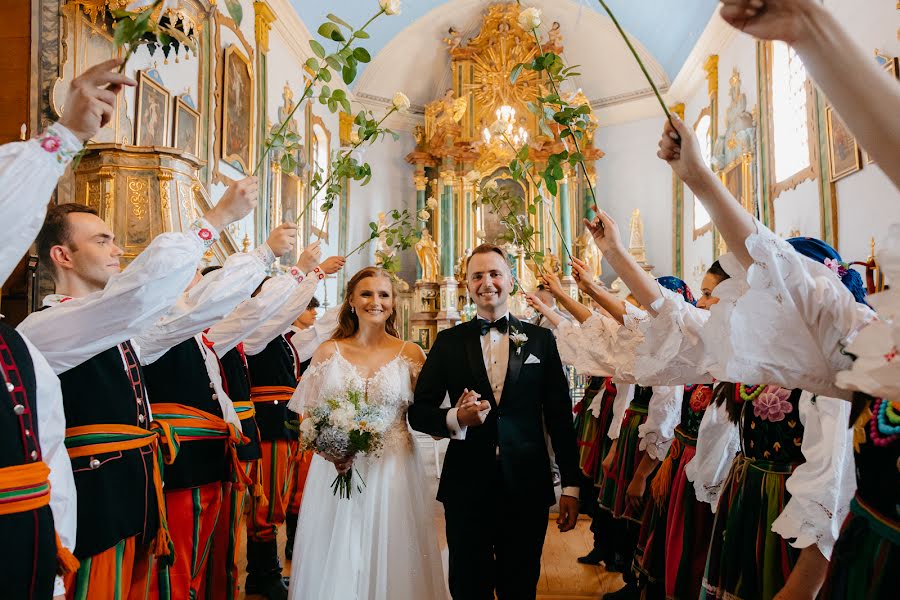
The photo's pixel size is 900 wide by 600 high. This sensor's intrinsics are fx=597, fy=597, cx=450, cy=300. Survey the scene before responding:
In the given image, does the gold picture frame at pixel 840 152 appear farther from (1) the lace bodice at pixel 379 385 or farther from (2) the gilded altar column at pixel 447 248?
(2) the gilded altar column at pixel 447 248

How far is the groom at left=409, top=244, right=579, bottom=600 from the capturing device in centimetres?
261

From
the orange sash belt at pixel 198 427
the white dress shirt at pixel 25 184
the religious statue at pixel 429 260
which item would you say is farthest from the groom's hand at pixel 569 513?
the religious statue at pixel 429 260

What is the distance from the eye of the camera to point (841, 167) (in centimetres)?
709

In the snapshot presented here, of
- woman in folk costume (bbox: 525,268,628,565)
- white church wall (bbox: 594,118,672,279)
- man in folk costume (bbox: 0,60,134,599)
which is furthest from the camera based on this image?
white church wall (bbox: 594,118,672,279)

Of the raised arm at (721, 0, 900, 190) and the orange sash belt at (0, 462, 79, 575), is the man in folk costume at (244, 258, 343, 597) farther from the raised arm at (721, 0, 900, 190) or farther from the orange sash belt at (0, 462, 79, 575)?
the raised arm at (721, 0, 900, 190)

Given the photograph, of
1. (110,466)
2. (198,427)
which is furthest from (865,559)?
(198,427)

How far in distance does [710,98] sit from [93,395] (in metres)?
12.5

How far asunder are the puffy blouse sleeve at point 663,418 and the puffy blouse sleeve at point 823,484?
1432mm

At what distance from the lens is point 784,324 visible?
129cm

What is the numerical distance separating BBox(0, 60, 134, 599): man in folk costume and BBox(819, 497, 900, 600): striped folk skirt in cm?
180

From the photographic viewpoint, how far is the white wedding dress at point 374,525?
279cm

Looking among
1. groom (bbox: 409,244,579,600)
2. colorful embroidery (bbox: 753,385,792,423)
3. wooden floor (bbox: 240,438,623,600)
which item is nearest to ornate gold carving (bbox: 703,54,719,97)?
wooden floor (bbox: 240,438,623,600)

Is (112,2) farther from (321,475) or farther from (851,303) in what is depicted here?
(851,303)

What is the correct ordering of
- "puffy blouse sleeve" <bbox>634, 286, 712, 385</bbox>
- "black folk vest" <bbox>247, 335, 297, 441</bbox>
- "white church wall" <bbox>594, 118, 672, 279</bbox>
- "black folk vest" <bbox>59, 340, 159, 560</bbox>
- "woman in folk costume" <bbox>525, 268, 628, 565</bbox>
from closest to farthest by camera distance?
"puffy blouse sleeve" <bbox>634, 286, 712, 385</bbox> < "black folk vest" <bbox>59, 340, 159, 560</bbox> < "black folk vest" <bbox>247, 335, 297, 441</bbox> < "woman in folk costume" <bbox>525, 268, 628, 565</bbox> < "white church wall" <bbox>594, 118, 672, 279</bbox>
